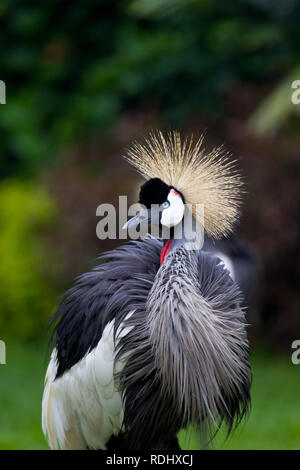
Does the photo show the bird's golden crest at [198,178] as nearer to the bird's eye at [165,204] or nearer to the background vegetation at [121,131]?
the bird's eye at [165,204]

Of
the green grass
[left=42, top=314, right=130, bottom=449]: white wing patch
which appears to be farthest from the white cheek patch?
the green grass

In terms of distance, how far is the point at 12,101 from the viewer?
704 centimetres

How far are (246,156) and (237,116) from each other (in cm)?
79

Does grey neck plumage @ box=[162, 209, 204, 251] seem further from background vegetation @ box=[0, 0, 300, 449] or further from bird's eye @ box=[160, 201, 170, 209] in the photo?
background vegetation @ box=[0, 0, 300, 449]

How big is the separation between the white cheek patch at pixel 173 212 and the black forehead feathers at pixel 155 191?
2 centimetres

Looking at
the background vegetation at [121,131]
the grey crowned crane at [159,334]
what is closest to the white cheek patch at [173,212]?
the grey crowned crane at [159,334]

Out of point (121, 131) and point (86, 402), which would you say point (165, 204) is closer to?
point (86, 402)

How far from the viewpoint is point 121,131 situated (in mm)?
5730

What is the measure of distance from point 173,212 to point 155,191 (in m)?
0.09

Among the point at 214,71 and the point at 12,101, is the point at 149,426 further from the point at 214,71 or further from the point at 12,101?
the point at 12,101

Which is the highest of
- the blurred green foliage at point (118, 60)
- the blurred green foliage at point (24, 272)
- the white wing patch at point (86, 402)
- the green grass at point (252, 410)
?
the blurred green foliage at point (118, 60)

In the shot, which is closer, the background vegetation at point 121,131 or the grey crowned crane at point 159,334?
the grey crowned crane at point 159,334

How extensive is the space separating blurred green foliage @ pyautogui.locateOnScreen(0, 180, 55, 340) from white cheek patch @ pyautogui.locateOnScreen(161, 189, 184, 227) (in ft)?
11.1

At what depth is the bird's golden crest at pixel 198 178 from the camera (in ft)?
7.79
